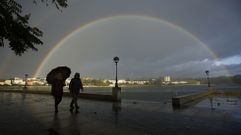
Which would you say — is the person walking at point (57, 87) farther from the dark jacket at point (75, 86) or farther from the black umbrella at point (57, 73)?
the dark jacket at point (75, 86)

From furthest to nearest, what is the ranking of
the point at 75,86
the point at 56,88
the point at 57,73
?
the point at 75,86 < the point at 57,73 < the point at 56,88

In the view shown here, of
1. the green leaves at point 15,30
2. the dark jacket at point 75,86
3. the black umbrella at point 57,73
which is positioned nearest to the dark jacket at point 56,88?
the black umbrella at point 57,73

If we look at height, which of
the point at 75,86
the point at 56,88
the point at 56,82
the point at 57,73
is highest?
the point at 57,73

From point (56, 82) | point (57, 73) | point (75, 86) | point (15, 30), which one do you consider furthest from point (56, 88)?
point (15, 30)

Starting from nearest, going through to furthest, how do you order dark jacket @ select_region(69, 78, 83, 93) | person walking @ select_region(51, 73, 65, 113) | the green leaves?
the green leaves < person walking @ select_region(51, 73, 65, 113) < dark jacket @ select_region(69, 78, 83, 93)

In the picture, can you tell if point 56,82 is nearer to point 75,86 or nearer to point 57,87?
point 57,87

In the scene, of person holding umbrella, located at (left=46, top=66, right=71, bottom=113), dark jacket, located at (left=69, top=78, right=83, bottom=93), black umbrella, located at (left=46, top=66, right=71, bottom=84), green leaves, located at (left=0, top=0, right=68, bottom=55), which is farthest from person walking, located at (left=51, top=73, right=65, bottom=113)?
green leaves, located at (left=0, top=0, right=68, bottom=55)

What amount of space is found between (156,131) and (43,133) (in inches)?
144

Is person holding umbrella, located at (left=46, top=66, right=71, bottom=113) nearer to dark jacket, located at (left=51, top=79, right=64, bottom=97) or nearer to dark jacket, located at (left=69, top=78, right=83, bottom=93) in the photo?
dark jacket, located at (left=51, top=79, right=64, bottom=97)

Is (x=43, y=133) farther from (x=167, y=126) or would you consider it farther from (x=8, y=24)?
(x=167, y=126)

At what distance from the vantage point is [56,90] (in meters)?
10.5

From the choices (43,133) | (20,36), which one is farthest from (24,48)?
(43,133)

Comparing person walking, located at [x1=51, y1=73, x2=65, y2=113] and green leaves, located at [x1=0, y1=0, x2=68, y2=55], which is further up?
green leaves, located at [x1=0, y1=0, x2=68, y2=55]

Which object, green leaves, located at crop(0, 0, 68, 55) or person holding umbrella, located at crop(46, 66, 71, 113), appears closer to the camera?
green leaves, located at crop(0, 0, 68, 55)
